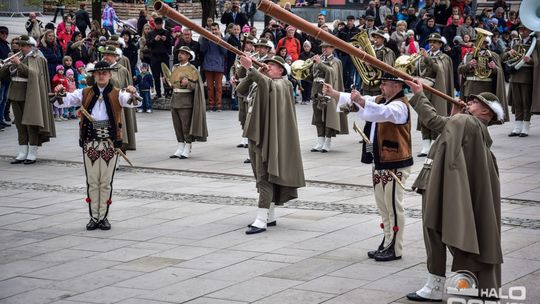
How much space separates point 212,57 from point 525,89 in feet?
25.7

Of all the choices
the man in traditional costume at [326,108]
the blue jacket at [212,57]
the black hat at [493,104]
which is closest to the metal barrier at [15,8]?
the blue jacket at [212,57]

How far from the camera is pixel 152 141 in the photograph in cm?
2059

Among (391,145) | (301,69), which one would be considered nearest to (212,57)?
(301,69)

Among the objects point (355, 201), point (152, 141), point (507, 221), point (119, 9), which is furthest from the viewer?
point (119, 9)

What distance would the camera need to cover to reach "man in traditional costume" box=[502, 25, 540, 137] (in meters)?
19.8

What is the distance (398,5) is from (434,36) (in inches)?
679

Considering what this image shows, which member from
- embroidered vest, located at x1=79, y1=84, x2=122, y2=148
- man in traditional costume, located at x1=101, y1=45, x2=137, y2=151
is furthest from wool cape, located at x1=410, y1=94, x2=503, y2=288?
man in traditional costume, located at x1=101, y1=45, x2=137, y2=151

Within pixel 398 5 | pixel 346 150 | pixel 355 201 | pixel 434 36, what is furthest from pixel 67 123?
pixel 398 5

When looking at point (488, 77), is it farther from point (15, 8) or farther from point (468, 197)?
point (15, 8)

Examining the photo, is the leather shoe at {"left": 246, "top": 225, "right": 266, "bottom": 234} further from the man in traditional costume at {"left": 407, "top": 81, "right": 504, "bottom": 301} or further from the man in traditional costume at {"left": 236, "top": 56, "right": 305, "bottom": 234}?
the man in traditional costume at {"left": 407, "top": 81, "right": 504, "bottom": 301}

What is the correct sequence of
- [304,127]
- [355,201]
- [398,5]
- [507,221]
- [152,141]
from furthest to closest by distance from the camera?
[398,5] → [304,127] → [152,141] → [355,201] → [507,221]

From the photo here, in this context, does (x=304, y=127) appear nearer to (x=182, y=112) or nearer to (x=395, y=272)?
(x=182, y=112)

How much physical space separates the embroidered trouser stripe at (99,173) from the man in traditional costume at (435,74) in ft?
22.8

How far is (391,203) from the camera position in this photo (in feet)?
35.0
